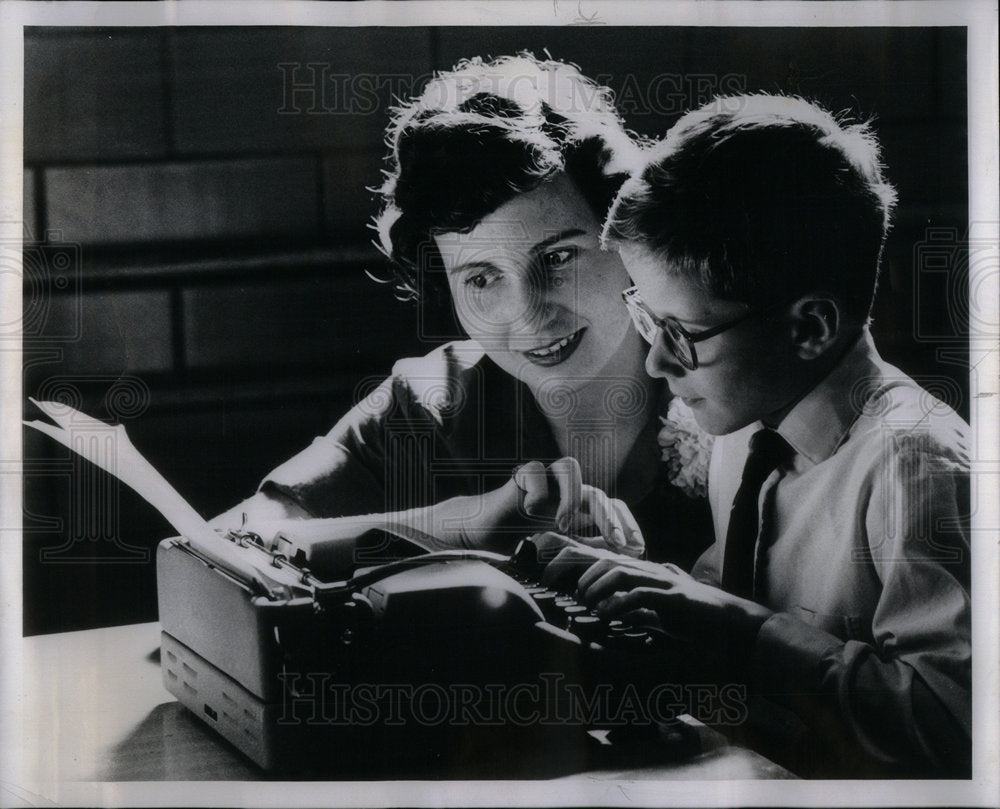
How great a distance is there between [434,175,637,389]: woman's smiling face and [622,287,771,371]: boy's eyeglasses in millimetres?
24

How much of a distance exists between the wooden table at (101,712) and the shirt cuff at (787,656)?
0.18m

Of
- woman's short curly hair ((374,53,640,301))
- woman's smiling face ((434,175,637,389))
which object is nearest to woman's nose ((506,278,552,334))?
woman's smiling face ((434,175,637,389))

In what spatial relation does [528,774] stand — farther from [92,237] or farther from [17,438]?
[92,237]

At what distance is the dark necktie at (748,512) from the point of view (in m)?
1.84

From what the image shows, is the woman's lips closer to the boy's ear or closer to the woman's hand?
the woman's hand

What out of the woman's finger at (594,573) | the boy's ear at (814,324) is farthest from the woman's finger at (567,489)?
the boy's ear at (814,324)

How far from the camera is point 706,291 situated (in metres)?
1.82

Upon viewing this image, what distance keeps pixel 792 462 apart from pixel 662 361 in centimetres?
37

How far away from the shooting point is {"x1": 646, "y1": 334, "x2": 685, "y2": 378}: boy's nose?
1842mm

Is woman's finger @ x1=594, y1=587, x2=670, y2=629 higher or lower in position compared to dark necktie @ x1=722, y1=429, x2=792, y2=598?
lower

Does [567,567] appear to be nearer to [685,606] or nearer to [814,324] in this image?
[685,606]

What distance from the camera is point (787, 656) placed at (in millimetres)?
1826

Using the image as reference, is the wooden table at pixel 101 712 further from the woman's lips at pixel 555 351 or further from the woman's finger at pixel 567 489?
the woman's lips at pixel 555 351

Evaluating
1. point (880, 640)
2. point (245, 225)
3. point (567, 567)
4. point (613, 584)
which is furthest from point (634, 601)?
point (245, 225)
